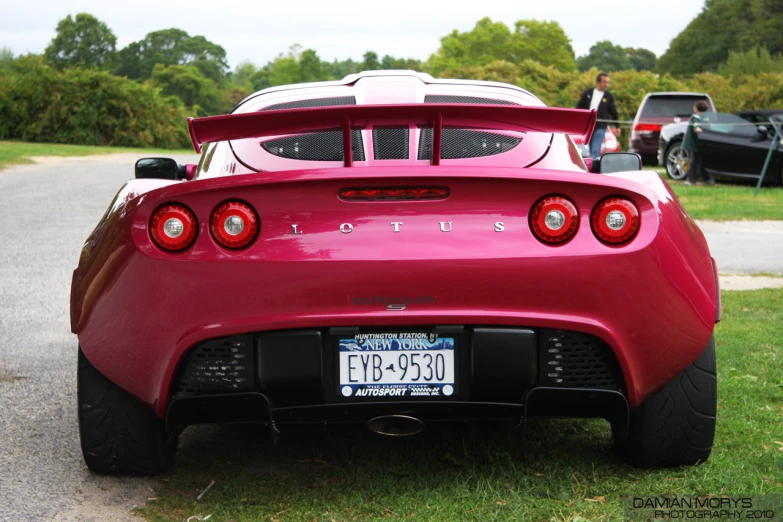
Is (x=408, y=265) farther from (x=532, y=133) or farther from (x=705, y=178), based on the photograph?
(x=705, y=178)

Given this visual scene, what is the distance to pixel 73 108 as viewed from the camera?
4125 cm

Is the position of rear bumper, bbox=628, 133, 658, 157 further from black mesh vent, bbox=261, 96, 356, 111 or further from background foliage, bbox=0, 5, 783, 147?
black mesh vent, bbox=261, 96, 356, 111

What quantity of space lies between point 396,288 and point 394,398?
0.38 m

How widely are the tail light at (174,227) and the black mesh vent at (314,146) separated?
640 mm

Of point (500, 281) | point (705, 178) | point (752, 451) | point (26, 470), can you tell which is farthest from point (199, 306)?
point (705, 178)

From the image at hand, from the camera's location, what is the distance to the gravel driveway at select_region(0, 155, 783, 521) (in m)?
3.40

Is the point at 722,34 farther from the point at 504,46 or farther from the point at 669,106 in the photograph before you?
the point at 669,106

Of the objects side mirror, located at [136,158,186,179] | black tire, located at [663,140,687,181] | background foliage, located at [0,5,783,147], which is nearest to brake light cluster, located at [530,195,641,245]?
side mirror, located at [136,158,186,179]

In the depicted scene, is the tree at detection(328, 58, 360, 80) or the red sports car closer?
the red sports car

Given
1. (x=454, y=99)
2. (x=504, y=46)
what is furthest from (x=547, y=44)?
(x=454, y=99)

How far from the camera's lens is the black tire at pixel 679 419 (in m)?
3.42

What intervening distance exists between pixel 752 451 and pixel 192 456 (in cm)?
211

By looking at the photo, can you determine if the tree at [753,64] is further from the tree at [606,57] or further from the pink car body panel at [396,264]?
the tree at [606,57]

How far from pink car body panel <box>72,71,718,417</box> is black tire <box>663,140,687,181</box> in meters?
16.8
